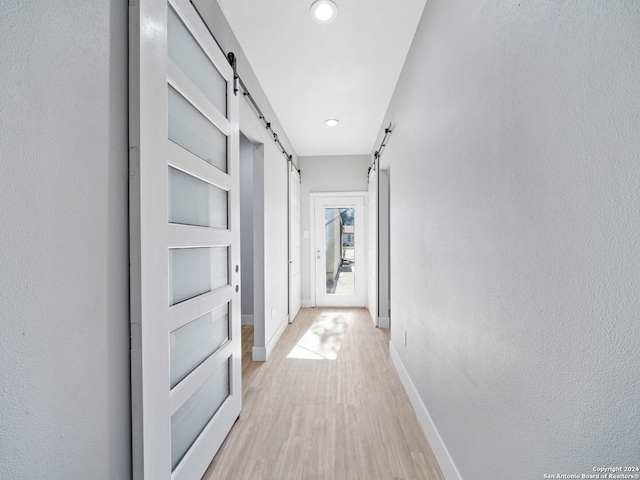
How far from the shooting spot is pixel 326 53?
2.28 meters

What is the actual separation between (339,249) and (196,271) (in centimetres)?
380

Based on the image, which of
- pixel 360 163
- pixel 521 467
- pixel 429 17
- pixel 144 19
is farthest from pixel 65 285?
pixel 360 163

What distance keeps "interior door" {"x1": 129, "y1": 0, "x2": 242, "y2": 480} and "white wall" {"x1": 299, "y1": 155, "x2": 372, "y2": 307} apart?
10.4ft

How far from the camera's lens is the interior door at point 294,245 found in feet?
13.5

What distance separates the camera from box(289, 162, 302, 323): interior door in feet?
13.5

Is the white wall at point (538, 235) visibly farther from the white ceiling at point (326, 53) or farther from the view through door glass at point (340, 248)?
the view through door glass at point (340, 248)

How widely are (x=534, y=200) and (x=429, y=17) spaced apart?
1.47m

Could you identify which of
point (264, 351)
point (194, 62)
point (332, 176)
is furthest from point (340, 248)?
point (194, 62)

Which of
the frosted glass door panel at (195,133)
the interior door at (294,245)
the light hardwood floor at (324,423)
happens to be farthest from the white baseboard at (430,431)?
the interior door at (294,245)

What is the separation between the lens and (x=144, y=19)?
1.03 meters

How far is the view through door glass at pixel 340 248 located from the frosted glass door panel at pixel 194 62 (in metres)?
3.46

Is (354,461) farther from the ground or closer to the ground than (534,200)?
closer to the ground

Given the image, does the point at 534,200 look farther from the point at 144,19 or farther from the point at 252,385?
the point at 252,385

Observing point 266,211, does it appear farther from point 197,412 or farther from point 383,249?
point 197,412
